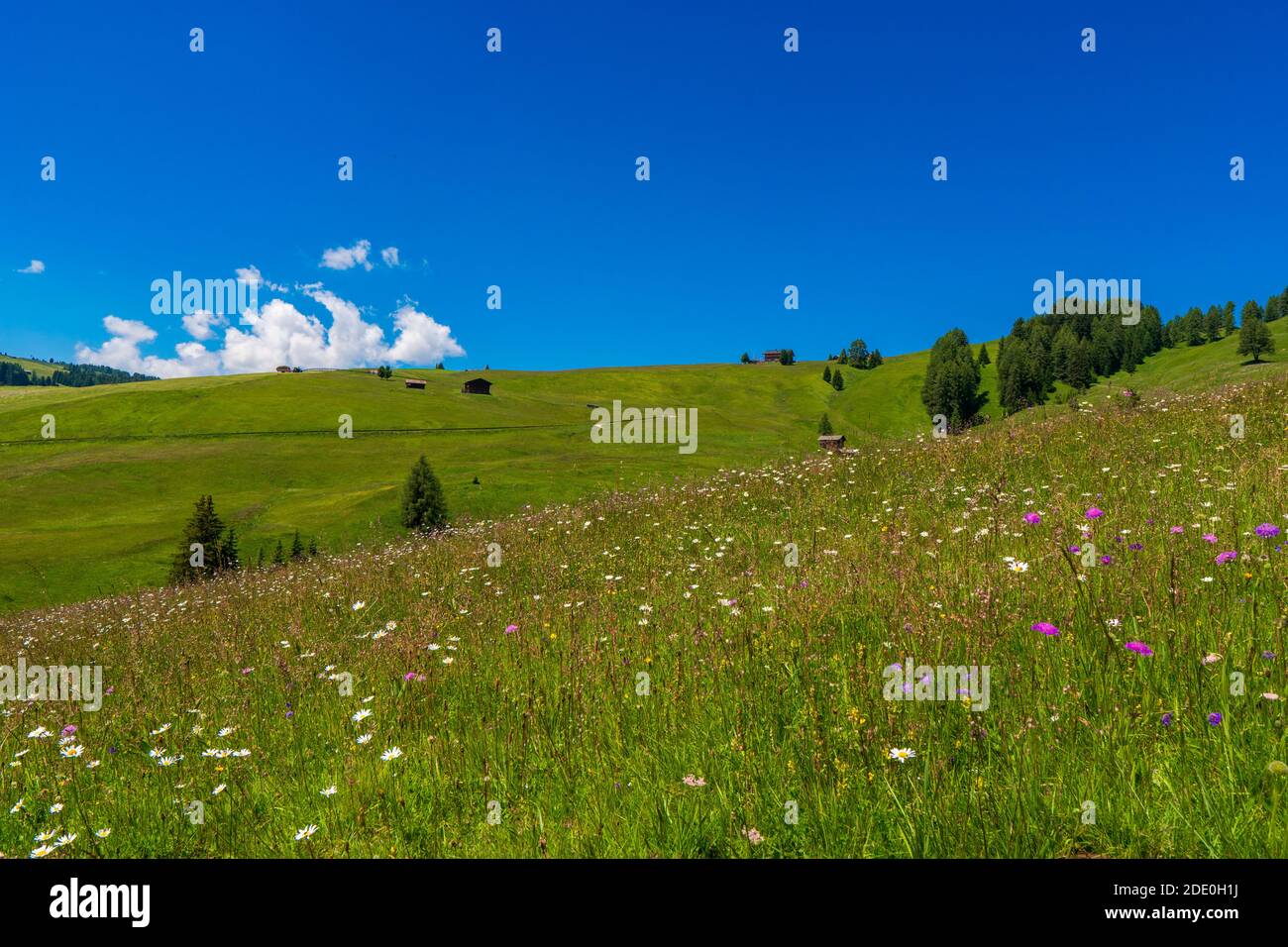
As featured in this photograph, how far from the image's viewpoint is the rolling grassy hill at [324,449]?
60750 millimetres

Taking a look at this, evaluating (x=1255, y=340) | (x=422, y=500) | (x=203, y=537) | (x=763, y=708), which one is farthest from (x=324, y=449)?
(x=1255, y=340)

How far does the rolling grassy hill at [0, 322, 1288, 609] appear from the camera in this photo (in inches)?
2392

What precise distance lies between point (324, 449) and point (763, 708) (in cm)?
11736

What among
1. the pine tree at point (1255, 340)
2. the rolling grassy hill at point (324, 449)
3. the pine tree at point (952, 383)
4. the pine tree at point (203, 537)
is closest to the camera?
the pine tree at point (203, 537)

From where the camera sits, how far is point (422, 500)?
185 ft

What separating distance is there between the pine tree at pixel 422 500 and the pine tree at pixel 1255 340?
153 metres

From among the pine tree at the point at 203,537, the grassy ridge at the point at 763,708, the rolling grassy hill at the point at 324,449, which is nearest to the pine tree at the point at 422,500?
the rolling grassy hill at the point at 324,449

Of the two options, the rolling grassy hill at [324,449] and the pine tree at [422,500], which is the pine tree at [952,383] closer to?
the rolling grassy hill at [324,449]

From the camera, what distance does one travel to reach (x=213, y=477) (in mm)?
92312

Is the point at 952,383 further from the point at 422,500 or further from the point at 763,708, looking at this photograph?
the point at 763,708

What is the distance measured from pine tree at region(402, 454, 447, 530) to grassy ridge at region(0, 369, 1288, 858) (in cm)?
4840
